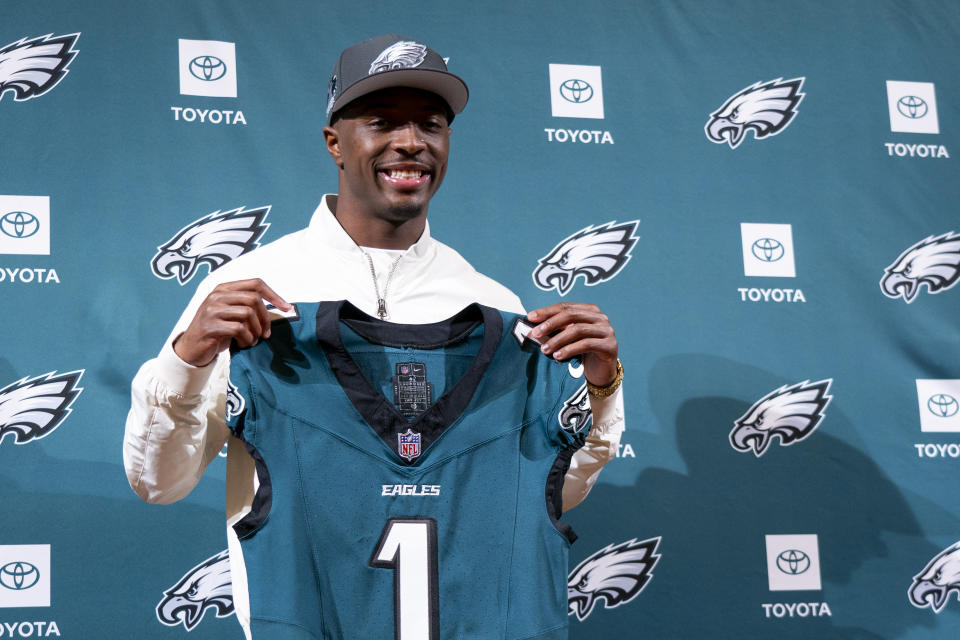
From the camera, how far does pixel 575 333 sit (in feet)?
5.10

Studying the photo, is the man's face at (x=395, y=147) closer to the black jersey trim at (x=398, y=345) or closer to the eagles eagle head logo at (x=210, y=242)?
the black jersey trim at (x=398, y=345)

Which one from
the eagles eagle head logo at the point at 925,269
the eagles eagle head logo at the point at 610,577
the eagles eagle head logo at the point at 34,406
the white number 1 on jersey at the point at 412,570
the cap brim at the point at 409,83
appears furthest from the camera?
the eagles eagle head logo at the point at 925,269

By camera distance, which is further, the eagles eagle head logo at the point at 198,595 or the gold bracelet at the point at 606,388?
the eagles eagle head logo at the point at 198,595

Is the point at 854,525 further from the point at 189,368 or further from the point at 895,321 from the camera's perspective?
the point at 189,368

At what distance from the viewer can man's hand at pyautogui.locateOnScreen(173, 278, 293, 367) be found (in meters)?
1.43

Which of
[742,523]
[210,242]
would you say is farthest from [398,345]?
[742,523]

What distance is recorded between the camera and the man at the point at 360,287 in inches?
58.6

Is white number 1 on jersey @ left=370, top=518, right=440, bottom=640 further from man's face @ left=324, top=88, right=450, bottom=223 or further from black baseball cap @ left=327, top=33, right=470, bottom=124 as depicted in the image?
black baseball cap @ left=327, top=33, right=470, bottom=124

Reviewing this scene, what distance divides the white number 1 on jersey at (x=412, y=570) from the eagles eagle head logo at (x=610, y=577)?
964 mm

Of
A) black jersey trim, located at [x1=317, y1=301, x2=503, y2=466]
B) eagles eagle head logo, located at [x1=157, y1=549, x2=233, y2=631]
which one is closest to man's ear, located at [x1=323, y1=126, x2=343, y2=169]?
black jersey trim, located at [x1=317, y1=301, x2=503, y2=466]

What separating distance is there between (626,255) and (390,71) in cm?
105

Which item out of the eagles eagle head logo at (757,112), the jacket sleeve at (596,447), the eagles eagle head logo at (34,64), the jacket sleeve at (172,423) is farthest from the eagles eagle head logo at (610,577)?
the eagles eagle head logo at (34,64)

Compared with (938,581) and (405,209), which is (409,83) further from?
(938,581)

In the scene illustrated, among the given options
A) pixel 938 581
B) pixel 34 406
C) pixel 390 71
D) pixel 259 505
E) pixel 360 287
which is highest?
pixel 390 71
